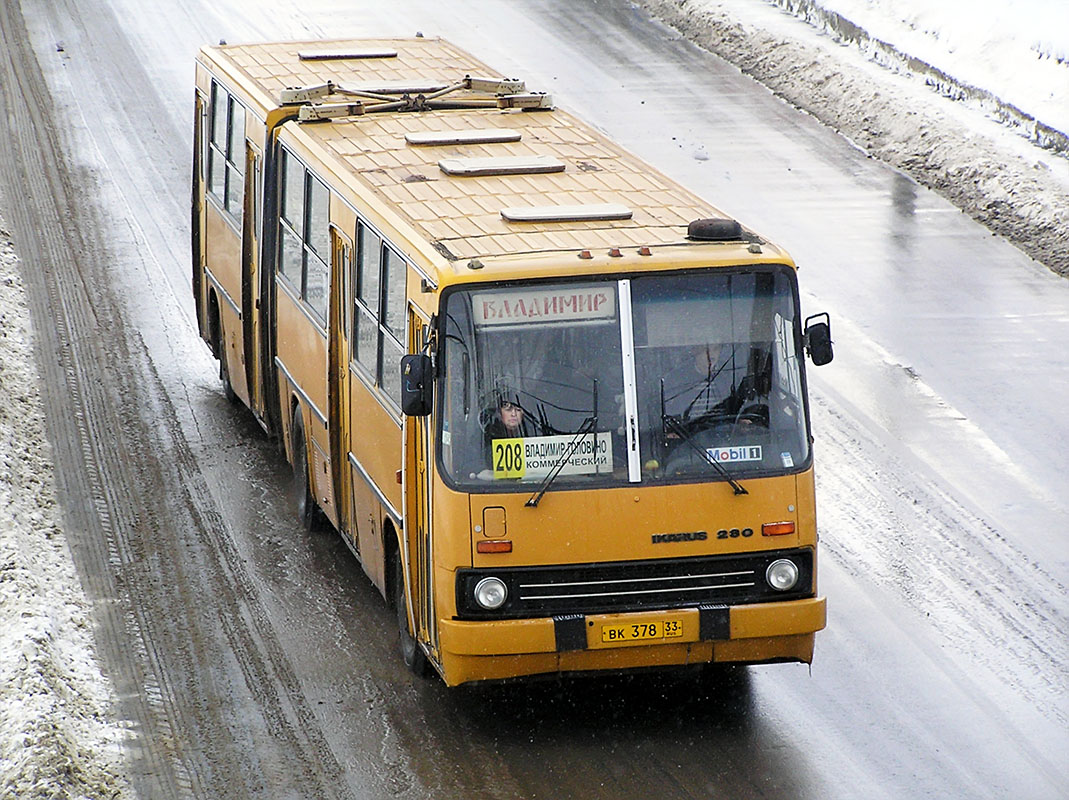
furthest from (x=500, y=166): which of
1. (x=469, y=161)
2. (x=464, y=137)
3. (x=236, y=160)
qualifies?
(x=236, y=160)

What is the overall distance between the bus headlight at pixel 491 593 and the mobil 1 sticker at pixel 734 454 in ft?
3.94

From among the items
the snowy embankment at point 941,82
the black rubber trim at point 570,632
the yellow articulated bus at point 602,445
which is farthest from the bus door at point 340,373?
the snowy embankment at point 941,82

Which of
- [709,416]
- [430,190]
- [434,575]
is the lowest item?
[434,575]

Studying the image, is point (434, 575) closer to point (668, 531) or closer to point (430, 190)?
point (668, 531)

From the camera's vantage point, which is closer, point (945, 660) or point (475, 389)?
point (475, 389)

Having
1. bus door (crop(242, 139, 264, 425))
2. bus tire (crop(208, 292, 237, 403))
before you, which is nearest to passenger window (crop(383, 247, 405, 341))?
bus door (crop(242, 139, 264, 425))

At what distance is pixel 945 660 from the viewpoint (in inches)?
408

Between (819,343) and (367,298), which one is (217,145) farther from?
(819,343)

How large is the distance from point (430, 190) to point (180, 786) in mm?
3606

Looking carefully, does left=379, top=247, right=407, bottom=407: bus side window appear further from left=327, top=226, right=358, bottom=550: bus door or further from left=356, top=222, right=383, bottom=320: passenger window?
left=327, top=226, right=358, bottom=550: bus door

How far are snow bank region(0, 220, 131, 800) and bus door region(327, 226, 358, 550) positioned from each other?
167 centimetres

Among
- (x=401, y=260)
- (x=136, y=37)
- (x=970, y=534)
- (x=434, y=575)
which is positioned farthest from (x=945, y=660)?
(x=136, y=37)

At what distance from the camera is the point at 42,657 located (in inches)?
393

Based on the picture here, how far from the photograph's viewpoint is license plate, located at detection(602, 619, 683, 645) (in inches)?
351
